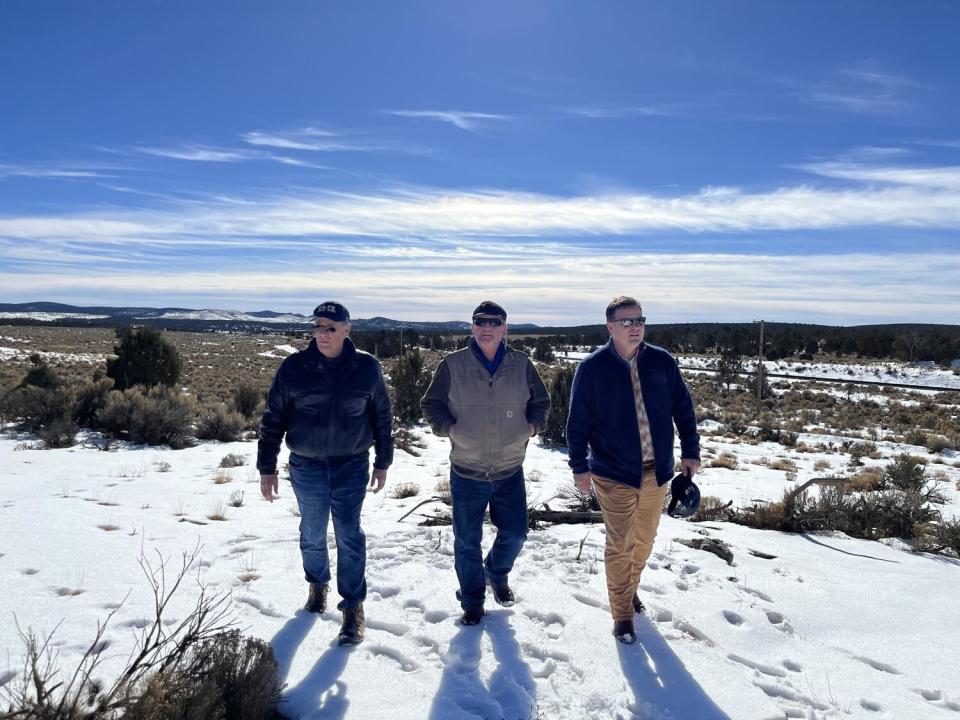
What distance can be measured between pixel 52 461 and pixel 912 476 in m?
13.8

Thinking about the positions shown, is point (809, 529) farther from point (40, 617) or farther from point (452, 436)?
point (40, 617)

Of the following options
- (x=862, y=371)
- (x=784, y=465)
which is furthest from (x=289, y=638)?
(x=862, y=371)

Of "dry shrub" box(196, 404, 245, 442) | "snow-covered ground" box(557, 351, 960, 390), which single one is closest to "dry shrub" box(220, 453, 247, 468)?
"dry shrub" box(196, 404, 245, 442)

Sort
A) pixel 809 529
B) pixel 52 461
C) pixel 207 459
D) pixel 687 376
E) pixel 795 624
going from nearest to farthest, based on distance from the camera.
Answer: pixel 795 624 → pixel 809 529 → pixel 52 461 → pixel 207 459 → pixel 687 376

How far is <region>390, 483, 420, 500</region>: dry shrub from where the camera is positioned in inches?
332

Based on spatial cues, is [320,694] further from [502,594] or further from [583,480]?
[583,480]

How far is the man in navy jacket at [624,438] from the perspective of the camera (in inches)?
145

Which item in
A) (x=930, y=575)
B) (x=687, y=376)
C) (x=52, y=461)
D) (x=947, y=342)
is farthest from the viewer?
(x=947, y=342)

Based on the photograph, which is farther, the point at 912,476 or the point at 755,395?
the point at 755,395

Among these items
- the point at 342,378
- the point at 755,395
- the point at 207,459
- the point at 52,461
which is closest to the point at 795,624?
the point at 342,378

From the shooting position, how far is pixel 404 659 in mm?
3438

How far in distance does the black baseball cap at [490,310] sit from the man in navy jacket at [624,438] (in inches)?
24.7

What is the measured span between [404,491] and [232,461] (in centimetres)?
349

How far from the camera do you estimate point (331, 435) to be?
3635 millimetres
